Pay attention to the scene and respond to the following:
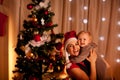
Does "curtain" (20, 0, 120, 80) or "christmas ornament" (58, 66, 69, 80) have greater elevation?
"curtain" (20, 0, 120, 80)

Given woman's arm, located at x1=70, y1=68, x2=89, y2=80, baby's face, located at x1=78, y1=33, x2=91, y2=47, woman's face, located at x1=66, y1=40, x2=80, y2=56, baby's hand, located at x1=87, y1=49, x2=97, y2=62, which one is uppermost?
baby's face, located at x1=78, y1=33, x2=91, y2=47

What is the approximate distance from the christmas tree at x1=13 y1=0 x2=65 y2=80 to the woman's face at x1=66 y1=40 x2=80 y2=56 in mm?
345

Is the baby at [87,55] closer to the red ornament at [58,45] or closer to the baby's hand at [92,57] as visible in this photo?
the baby's hand at [92,57]

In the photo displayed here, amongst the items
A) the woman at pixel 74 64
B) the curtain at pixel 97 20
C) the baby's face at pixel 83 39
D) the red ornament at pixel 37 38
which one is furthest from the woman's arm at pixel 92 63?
the red ornament at pixel 37 38

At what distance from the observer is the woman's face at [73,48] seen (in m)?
2.87

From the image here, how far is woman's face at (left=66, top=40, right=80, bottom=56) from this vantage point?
2867 millimetres

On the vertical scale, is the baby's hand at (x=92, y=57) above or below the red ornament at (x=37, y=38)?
below

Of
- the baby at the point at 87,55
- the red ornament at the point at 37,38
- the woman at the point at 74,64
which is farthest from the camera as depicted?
the baby at the point at 87,55

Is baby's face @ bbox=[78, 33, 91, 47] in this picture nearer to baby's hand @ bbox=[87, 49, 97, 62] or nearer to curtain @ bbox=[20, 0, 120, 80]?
baby's hand @ bbox=[87, 49, 97, 62]

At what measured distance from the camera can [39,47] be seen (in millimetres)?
2510

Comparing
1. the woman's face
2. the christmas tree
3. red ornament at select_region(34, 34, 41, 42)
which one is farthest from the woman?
red ornament at select_region(34, 34, 41, 42)

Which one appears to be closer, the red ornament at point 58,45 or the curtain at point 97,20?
the red ornament at point 58,45

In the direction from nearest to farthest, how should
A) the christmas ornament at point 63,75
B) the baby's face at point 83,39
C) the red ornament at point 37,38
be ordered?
the red ornament at point 37,38 < the christmas ornament at point 63,75 < the baby's face at point 83,39

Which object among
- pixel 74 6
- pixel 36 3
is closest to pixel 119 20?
pixel 74 6
